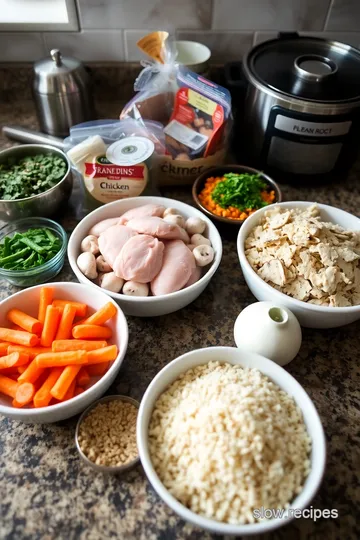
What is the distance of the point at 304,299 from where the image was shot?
876 millimetres

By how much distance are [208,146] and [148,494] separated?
0.88 m

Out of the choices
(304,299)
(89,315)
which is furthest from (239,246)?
(89,315)

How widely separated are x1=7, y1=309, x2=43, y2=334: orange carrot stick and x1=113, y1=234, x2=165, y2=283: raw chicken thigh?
0.65 feet

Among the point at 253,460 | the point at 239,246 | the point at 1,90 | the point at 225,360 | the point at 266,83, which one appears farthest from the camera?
the point at 1,90

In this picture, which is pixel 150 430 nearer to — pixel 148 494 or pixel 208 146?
pixel 148 494

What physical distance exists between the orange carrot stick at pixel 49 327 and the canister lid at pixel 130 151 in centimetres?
44

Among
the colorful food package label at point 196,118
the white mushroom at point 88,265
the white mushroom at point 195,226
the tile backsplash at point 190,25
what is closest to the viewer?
the white mushroom at point 88,265

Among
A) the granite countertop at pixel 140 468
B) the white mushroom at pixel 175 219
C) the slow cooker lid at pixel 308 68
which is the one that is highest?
the slow cooker lid at pixel 308 68

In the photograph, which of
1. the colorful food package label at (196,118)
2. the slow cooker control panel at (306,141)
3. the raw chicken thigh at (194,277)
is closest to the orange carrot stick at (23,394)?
the raw chicken thigh at (194,277)

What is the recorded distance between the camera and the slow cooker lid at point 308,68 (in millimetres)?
1081

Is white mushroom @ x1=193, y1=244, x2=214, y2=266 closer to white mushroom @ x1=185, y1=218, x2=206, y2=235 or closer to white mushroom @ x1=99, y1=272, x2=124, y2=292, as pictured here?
white mushroom @ x1=185, y1=218, x2=206, y2=235

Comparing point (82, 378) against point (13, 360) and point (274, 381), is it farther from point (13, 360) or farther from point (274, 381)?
point (274, 381)

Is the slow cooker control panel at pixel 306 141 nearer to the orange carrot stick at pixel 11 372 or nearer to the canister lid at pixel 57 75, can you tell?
the canister lid at pixel 57 75

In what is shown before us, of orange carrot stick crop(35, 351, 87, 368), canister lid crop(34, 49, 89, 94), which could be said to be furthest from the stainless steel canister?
orange carrot stick crop(35, 351, 87, 368)
